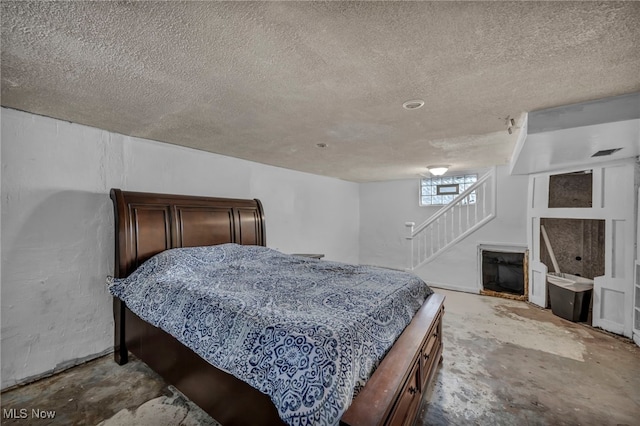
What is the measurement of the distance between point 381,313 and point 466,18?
1541mm

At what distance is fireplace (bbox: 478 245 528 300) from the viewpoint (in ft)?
14.8

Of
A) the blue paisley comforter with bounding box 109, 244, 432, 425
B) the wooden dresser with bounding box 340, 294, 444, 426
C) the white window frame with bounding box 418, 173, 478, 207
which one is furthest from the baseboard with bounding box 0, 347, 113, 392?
the white window frame with bounding box 418, 173, 478, 207

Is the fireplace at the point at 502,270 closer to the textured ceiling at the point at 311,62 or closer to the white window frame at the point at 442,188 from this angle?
the white window frame at the point at 442,188

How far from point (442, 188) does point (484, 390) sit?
13.8ft

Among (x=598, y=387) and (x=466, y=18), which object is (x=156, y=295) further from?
(x=598, y=387)

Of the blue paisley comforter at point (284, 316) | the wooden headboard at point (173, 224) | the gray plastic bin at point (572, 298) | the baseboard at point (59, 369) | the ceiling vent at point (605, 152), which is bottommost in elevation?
the baseboard at point (59, 369)

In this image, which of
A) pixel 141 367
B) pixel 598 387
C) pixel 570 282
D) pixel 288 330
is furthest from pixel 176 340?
pixel 570 282

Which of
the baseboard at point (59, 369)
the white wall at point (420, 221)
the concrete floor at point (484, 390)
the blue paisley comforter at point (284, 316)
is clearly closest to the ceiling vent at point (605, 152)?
the white wall at point (420, 221)

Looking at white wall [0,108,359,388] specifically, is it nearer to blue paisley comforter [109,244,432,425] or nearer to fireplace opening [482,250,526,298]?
blue paisley comforter [109,244,432,425]

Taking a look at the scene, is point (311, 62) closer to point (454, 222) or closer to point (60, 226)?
point (60, 226)

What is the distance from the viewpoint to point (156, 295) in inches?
77.0

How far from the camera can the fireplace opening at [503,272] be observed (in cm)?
455

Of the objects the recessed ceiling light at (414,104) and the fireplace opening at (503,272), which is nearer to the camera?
the recessed ceiling light at (414,104)
